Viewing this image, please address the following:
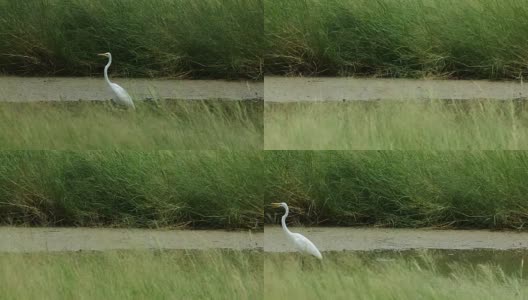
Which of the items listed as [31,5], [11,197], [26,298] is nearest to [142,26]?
[31,5]

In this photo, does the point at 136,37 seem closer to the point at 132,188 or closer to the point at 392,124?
the point at 132,188

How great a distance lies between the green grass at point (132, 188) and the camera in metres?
6.27

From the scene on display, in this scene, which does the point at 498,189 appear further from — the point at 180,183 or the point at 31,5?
the point at 31,5

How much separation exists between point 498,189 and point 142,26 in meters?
2.27

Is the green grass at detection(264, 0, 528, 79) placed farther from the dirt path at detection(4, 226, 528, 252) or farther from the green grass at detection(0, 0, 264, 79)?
the dirt path at detection(4, 226, 528, 252)

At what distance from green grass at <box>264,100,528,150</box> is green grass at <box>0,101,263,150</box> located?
155 millimetres

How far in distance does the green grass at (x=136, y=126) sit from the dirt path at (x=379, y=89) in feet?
0.63

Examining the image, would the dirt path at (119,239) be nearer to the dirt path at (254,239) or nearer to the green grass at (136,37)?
the dirt path at (254,239)

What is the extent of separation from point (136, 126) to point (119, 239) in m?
0.73

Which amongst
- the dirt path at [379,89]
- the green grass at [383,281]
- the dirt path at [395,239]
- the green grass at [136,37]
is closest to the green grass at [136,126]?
the dirt path at [379,89]

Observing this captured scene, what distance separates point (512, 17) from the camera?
21.4 ft

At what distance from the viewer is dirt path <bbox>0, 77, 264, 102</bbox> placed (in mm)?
6039

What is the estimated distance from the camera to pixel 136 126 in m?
5.89

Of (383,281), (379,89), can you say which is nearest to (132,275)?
(383,281)
